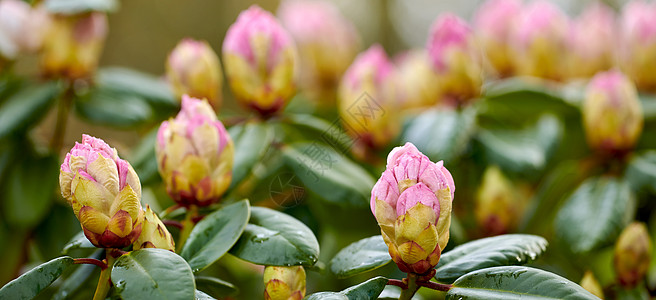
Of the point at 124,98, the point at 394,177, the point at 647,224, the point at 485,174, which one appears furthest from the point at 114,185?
the point at 647,224

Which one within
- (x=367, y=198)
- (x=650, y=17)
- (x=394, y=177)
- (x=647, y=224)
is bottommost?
(x=647, y=224)

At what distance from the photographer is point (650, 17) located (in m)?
1.06

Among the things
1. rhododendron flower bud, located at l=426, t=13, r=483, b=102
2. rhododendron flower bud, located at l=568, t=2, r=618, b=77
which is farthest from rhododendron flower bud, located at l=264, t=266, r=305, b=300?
rhododendron flower bud, located at l=568, t=2, r=618, b=77

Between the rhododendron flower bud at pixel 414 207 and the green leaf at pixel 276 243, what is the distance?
8cm

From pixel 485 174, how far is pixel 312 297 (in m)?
0.54

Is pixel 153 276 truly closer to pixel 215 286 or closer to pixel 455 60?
pixel 215 286

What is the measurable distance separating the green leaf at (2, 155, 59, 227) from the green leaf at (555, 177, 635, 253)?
761 millimetres

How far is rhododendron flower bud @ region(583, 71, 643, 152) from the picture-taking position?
853 mm

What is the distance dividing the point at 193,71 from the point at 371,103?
0.28m

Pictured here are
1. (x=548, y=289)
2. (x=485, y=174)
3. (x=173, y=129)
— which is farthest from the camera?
(x=485, y=174)

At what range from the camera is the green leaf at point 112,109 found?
2.90 ft

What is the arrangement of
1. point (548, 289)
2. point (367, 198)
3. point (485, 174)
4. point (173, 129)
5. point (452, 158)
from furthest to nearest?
point (485, 174), point (452, 158), point (367, 198), point (173, 129), point (548, 289)

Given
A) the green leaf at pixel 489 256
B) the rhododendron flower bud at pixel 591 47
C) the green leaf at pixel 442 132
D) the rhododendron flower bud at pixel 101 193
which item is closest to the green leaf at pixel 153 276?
the rhododendron flower bud at pixel 101 193

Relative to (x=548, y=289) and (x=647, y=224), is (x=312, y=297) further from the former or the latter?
(x=647, y=224)
